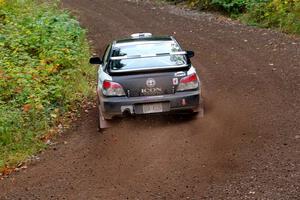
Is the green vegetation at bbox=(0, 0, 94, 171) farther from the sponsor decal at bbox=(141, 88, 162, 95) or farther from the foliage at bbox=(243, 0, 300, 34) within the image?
the foliage at bbox=(243, 0, 300, 34)

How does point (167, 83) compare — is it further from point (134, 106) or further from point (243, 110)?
point (243, 110)

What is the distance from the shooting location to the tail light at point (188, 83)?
953 centimetres

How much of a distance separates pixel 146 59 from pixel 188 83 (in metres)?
0.98

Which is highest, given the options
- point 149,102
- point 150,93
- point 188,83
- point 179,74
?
point 179,74

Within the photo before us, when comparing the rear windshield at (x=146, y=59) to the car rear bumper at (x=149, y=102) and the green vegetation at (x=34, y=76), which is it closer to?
the car rear bumper at (x=149, y=102)

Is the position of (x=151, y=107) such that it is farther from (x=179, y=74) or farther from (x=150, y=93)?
(x=179, y=74)

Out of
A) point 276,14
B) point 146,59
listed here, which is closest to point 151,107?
point 146,59

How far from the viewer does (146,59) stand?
9.92 meters

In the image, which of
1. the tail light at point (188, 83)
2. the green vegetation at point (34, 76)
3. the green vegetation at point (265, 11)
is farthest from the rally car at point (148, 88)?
the green vegetation at point (265, 11)

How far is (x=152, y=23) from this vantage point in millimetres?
23875

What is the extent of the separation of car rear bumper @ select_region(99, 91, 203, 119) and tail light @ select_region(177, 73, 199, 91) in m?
0.09

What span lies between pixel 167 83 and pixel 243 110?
2.27 metres

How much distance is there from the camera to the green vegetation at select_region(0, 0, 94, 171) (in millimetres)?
10055

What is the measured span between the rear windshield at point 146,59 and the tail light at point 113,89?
0.95 ft
